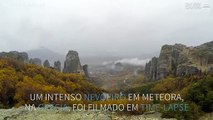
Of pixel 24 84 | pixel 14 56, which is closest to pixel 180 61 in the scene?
pixel 14 56

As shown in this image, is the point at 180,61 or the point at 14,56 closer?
the point at 14,56

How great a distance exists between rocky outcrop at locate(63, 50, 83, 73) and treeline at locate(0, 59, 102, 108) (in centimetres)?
5059

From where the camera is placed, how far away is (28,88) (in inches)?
2162

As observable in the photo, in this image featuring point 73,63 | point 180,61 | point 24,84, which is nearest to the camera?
point 24,84

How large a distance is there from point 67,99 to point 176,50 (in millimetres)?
97032

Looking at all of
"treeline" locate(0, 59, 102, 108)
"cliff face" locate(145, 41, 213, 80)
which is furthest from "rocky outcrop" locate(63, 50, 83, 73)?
"treeline" locate(0, 59, 102, 108)

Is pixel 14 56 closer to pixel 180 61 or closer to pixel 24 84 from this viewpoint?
pixel 24 84

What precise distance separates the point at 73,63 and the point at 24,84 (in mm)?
82699

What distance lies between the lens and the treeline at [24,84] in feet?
175

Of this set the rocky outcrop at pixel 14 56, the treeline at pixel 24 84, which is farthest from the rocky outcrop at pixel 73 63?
the treeline at pixel 24 84

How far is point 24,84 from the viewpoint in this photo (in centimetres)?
5722

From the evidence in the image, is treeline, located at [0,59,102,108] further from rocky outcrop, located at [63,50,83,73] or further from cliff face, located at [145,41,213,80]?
rocky outcrop, located at [63,50,83,73]

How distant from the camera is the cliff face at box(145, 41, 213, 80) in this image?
116m

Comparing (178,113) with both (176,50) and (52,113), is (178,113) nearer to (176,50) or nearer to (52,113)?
(52,113)
